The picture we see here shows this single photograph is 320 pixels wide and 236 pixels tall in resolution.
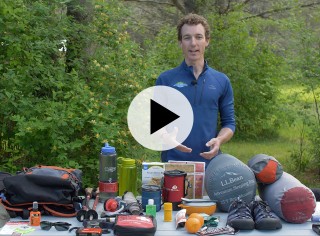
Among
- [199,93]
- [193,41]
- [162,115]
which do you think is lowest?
[162,115]

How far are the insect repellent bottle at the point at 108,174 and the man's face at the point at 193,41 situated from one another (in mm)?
853

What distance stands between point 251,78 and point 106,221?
9.53 m

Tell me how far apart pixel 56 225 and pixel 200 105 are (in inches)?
53.6

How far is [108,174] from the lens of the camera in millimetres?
3650

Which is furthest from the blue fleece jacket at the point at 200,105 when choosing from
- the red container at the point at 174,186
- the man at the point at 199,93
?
the red container at the point at 174,186

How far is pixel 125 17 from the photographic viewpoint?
284 inches

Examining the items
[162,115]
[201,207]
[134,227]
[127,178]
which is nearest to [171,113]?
[162,115]

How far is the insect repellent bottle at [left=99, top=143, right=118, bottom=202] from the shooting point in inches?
143

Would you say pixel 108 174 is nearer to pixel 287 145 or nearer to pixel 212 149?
pixel 212 149

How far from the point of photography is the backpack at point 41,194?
3395mm

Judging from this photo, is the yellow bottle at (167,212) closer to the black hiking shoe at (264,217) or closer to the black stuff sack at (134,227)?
the black stuff sack at (134,227)

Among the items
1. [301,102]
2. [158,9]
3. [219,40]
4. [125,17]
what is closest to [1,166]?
[125,17]

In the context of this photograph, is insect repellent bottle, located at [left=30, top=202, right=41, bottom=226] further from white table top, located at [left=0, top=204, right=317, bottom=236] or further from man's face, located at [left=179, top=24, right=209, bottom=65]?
man's face, located at [left=179, top=24, right=209, bottom=65]

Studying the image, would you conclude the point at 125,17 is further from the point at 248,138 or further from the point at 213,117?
the point at 248,138
